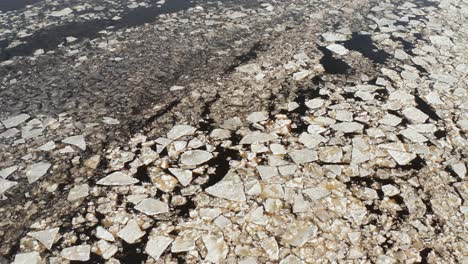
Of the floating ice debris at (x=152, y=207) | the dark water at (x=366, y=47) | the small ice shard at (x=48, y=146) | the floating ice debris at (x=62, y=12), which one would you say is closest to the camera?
the floating ice debris at (x=152, y=207)

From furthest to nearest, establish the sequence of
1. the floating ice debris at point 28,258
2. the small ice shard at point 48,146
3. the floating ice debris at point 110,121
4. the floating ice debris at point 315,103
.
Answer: the floating ice debris at point 315,103 < the floating ice debris at point 110,121 < the small ice shard at point 48,146 < the floating ice debris at point 28,258

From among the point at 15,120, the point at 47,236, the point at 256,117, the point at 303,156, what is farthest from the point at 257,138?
the point at 15,120

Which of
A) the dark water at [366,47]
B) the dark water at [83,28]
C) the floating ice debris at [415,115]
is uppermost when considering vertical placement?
the dark water at [83,28]

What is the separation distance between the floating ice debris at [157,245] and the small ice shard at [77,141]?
4.65ft

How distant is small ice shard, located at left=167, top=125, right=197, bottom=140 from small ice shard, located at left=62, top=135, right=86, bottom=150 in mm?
843

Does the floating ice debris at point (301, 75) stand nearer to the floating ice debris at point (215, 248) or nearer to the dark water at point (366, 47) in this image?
the dark water at point (366, 47)

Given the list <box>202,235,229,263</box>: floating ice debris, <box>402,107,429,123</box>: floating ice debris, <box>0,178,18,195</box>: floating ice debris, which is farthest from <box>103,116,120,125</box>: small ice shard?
<box>402,107,429,123</box>: floating ice debris

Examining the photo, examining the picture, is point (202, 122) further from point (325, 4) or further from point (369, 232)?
point (325, 4)

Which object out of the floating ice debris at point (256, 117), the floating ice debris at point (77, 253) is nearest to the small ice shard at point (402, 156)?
the floating ice debris at point (256, 117)

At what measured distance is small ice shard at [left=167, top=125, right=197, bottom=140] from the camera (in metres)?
4.07

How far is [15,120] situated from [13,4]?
4490 millimetres

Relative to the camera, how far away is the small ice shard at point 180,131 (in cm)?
407

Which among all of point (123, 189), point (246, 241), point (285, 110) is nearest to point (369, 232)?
point (246, 241)

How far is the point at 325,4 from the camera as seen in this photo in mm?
7605
